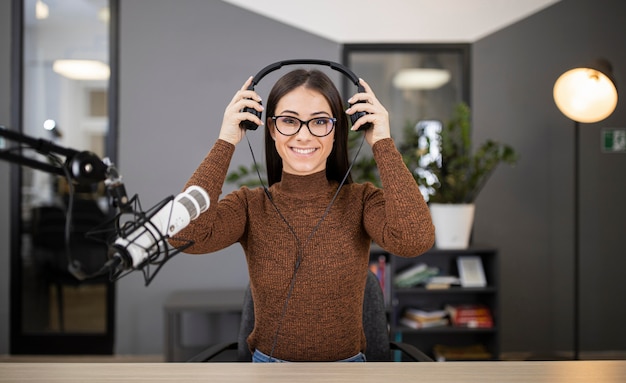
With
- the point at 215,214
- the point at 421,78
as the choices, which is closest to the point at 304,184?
the point at 215,214

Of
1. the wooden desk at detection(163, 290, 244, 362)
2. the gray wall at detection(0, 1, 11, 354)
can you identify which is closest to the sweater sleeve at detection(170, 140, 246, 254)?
the wooden desk at detection(163, 290, 244, 362)

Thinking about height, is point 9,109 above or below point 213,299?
above

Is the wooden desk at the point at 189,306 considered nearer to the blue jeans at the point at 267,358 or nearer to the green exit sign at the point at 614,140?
the blue jeans at the point at 267,358

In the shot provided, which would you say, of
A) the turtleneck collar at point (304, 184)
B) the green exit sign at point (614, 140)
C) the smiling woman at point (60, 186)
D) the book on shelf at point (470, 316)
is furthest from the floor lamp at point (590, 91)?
the smiling woman at point (60, 186)

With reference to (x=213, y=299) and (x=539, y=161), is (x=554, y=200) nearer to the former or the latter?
(x=539, y=161)

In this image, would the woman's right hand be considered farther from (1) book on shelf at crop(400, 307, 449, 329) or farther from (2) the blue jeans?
(1) book on shelf at crop(400, 307, 449, 329)

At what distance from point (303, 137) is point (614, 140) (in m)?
3.12

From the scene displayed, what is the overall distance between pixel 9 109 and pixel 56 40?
57 centimetres

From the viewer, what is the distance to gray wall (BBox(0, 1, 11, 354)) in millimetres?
3559

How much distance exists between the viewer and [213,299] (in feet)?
10.6

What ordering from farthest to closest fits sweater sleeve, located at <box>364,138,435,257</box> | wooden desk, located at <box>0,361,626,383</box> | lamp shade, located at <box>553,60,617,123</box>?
lamp shade, located at <box>553,60,617,123</box> → sweater sleeve, located at <box>364,138,435,257</box> → wooden desk, located at <box>0,361,626,383</box>

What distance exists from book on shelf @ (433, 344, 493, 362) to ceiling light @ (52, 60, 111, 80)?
113 inches

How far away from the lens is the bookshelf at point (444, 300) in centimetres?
314

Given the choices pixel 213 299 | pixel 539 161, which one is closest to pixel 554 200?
pixel 539 161
